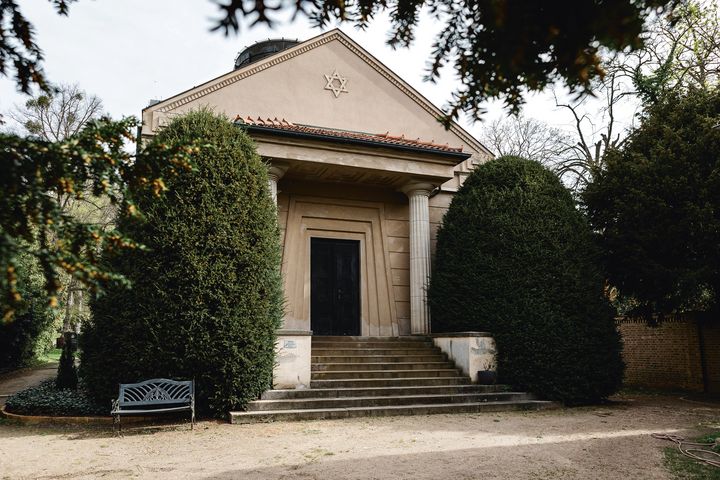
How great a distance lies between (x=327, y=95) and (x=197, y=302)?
26.9 ft

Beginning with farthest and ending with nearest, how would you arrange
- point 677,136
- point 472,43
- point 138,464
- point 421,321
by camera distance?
point 421,321 → point 677,136 → point 138,464 → point 472,43

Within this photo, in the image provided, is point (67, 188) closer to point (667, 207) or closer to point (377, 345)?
point (377, 345)

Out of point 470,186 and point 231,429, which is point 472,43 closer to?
point 231,429

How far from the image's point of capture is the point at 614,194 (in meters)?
12.3

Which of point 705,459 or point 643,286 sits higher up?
point 643,286

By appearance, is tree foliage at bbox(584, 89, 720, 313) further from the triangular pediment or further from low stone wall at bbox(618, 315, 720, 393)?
the triangular pediment

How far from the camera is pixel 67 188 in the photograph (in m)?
2.54

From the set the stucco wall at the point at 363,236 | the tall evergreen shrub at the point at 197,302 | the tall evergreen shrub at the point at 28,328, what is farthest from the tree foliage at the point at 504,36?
the tall evergreen shrub at the point at 28,328

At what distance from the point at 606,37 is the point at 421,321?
10596mm

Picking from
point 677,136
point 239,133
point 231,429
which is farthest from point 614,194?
point 231,429

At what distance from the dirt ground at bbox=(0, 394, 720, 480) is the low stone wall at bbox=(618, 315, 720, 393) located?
571 centimetres

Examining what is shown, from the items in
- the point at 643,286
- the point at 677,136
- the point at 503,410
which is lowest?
the point at 503,410

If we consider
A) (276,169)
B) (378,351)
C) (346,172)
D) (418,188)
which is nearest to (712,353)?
(418,188)

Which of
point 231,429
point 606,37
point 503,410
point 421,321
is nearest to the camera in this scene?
point 606,37
